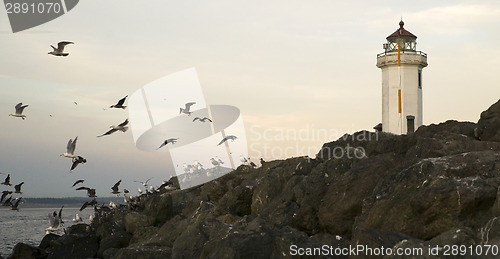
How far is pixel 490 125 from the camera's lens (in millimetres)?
16391

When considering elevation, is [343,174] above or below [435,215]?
above

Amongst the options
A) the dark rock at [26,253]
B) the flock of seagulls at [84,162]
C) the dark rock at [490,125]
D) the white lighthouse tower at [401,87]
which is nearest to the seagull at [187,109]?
the flock of seagulls at [84,162]

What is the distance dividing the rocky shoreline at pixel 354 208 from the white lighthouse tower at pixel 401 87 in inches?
615

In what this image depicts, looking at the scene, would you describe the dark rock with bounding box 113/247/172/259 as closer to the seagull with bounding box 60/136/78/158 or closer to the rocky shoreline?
the rocky shoreline

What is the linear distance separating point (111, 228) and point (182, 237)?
8.20 metres

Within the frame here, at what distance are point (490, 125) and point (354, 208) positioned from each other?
643 cm

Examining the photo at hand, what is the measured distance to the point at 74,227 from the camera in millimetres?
24125

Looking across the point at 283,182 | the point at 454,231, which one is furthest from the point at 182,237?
the point at 454,231

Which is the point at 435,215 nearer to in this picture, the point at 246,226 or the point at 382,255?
the point at 382,255

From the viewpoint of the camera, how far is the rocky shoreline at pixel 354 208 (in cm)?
1027

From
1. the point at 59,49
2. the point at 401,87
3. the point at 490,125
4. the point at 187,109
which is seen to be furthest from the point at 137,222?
the point at 401,87

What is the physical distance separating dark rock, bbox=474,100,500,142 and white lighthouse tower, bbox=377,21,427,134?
55.5 ft

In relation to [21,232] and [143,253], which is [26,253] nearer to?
[143,253]

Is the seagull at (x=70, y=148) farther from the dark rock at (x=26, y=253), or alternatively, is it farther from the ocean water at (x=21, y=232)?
the ocean water at (x=21, y=232)
